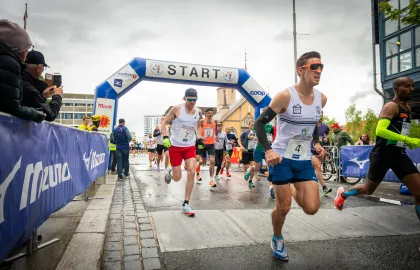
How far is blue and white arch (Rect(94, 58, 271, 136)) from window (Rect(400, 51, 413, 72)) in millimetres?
12364

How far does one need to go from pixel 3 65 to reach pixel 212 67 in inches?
496

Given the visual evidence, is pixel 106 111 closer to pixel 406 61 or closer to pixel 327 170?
pixel 327 170

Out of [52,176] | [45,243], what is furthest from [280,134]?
[45,243]

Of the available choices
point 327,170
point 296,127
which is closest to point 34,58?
point 296,127

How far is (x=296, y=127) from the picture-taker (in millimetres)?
3303

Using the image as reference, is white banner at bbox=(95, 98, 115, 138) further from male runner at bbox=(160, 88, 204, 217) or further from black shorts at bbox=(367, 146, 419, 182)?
black shorts at bbox=(367, 146, 419, 182)

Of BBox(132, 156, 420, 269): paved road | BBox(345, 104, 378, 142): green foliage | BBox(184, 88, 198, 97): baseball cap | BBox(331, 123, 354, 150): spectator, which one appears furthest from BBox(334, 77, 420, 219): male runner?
BBox(345, 104, 378, 142): green foliage

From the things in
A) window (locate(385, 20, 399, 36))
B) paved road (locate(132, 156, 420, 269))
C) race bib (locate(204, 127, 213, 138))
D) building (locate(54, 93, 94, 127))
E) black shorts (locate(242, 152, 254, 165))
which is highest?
building (locate(54, 93, 94, 127))

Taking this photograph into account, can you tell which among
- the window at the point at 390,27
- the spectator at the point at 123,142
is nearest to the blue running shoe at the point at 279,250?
the spectator at the point at 123,142

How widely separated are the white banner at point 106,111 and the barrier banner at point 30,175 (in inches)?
337

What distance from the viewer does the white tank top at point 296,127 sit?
3.26 meters

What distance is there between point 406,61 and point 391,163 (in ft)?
70.7

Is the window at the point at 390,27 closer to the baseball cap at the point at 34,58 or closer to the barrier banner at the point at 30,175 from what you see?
the barrier banner at the point at 30,175

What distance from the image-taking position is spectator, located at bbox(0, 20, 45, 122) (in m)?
2.40
